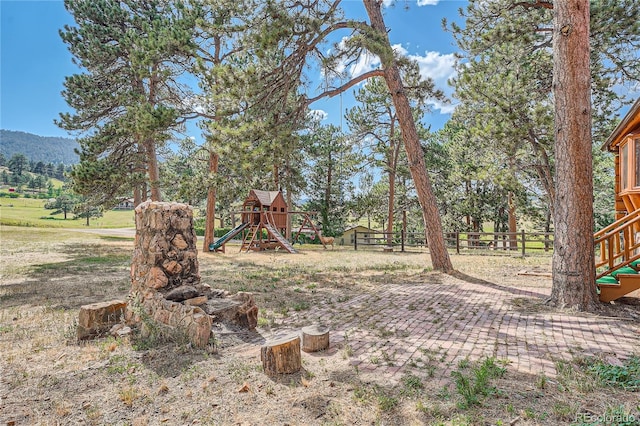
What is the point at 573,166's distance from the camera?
5191 millimetres

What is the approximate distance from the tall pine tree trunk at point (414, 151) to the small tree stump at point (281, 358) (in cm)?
677

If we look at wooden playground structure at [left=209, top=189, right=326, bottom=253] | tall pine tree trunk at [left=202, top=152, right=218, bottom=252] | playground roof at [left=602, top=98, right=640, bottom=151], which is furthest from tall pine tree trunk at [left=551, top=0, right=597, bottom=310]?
tall pine tree trunk at [left=202, top=152, right=218, bottom=252]

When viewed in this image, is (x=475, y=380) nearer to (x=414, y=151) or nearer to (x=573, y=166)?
(x=573, y=166)

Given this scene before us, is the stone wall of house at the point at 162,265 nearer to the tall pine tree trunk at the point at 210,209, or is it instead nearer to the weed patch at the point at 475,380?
the weed patch at the point at 475,380

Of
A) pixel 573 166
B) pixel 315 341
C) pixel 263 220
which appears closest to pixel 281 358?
pixel 315 341

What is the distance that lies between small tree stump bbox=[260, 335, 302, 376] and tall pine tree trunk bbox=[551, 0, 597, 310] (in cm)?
457

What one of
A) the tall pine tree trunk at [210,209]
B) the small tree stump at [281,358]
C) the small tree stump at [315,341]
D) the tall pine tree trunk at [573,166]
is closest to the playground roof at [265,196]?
the tall pine tree trunk at [210,209]

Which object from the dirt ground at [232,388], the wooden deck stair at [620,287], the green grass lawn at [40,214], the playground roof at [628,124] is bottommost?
the dirt ground at [232,388]

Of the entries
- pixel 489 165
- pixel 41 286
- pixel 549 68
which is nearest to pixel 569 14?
pixel 549 68

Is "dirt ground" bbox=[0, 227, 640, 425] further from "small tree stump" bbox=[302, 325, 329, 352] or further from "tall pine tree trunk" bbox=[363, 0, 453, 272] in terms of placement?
"tall pine tree trunk" bbox=[363, 0, 453, 272]

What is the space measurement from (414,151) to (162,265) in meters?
7.03

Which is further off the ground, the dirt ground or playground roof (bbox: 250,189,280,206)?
playground roof (bbox: 250,189,280,206)

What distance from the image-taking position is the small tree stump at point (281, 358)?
9.52 ft

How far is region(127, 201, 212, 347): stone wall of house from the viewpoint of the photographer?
4051 millimetres
